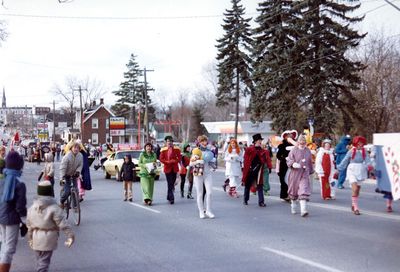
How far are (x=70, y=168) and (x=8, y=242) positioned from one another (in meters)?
5.36

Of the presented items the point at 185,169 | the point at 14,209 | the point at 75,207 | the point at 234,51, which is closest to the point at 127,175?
the point at 185,169

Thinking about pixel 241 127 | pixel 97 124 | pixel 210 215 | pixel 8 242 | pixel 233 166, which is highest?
pixel 97 124

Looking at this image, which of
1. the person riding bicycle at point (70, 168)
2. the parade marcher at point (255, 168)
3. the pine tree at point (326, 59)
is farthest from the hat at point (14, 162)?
the pine tree at point (326, 59)

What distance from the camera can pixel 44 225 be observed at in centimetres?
618

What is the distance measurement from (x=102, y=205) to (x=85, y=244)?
5790 mm

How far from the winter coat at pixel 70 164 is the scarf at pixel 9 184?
5.01 meters

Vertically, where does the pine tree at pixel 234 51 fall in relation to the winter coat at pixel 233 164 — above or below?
above

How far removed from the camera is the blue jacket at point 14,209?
21.4ft

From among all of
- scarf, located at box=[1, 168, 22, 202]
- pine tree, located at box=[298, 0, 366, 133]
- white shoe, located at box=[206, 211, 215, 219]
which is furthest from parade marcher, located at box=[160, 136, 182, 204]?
pine tree, located at box=[298, 0, 366, 133]

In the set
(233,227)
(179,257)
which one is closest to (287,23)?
(233,227)

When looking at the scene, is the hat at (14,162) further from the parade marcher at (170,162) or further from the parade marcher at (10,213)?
the parade marcher at (170,162)

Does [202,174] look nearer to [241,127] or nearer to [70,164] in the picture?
[70,164]

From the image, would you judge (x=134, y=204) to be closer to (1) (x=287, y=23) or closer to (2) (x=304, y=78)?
(2) (x=304, y=78)

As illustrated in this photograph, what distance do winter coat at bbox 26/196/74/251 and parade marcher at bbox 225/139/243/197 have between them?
1119 cm
